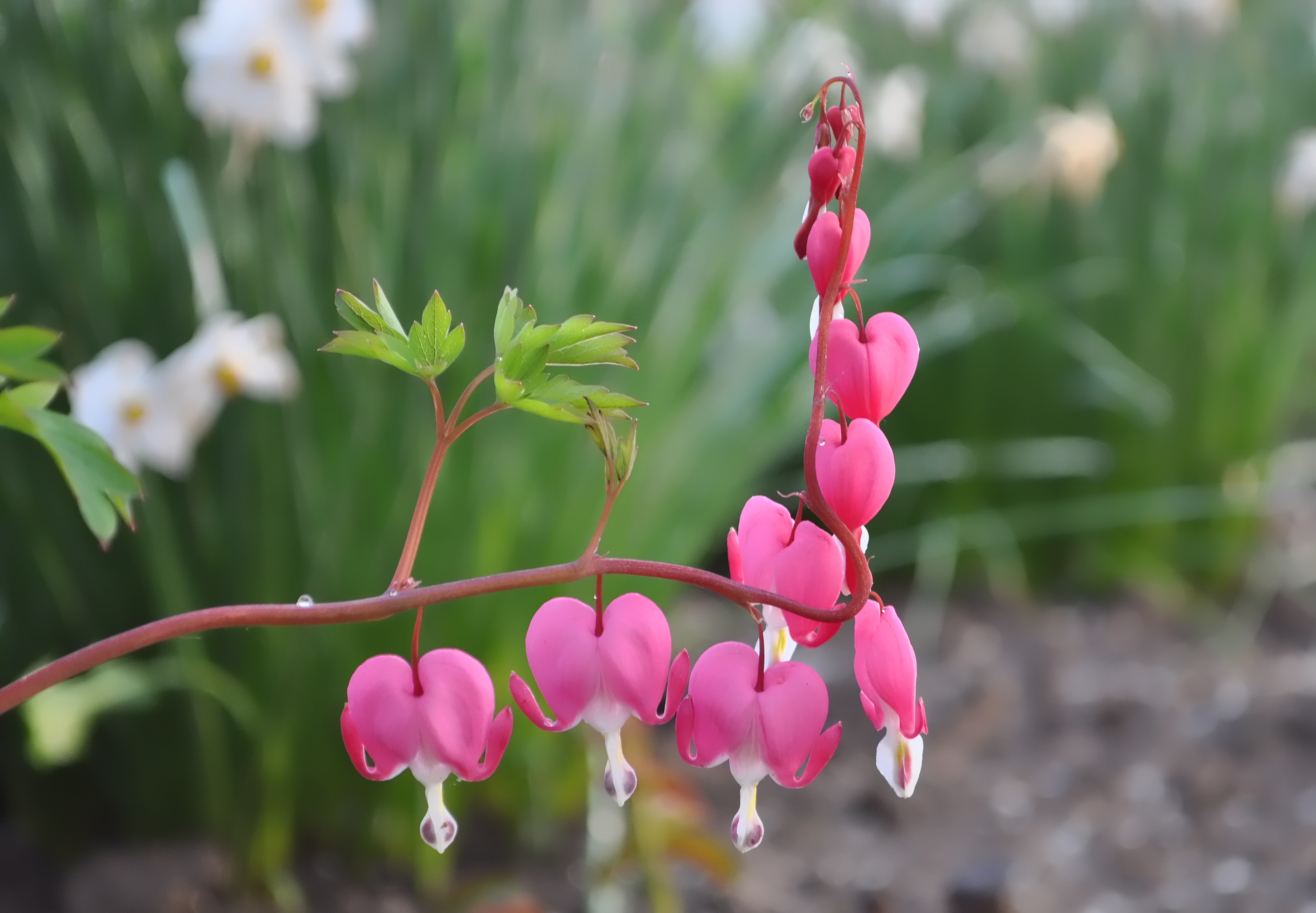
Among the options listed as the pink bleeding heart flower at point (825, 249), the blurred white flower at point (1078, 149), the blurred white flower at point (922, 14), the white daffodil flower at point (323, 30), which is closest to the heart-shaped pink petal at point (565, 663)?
the pink bleeding heart flower at point (825, 249)

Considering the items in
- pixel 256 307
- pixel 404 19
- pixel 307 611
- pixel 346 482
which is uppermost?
pixel 404 19

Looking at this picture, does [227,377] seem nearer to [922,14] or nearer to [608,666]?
[608,666]

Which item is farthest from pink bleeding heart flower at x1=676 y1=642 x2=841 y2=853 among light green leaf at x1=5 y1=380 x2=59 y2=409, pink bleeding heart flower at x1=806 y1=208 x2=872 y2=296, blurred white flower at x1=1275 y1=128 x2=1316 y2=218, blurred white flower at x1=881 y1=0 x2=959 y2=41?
blurred white flower at x1=881 y1=0 x2=959 y2=41

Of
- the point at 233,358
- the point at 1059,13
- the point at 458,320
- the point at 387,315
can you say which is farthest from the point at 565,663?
the point at 1059,13

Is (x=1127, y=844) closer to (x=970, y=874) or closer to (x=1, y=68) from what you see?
(x=970, y=874)

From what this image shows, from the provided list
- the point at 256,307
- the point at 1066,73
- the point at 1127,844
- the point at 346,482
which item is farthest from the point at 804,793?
the point at 1066,73

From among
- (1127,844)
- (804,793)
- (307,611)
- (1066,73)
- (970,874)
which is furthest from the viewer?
(1066,73)

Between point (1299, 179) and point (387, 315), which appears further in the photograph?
point (1299, 179)

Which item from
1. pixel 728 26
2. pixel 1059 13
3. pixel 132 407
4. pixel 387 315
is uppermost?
pixel 1059 13
